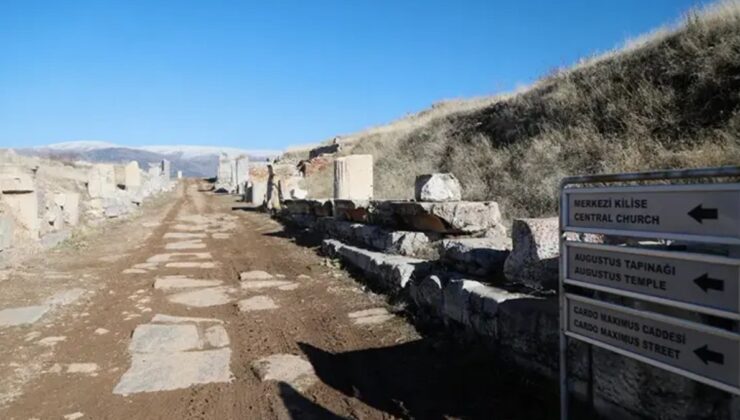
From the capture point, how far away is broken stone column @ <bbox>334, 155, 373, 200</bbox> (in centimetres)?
1176

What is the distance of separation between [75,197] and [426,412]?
1208 centimetres

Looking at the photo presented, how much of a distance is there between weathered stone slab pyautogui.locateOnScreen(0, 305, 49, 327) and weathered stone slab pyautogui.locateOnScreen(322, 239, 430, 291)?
3506 mm

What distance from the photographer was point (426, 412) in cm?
307

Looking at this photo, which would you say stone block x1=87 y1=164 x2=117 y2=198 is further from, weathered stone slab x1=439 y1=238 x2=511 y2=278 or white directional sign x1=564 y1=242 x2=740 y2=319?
white directional sign x1=564 y1=242 x2=740 y2=319

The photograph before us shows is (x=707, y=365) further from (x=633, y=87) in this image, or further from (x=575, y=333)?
(x=633, y=87)

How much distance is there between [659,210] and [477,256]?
2630mm

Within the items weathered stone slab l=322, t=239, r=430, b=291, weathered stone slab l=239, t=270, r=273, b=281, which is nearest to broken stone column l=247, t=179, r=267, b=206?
weathered stone slab l=239, t=270, r=273, b=281

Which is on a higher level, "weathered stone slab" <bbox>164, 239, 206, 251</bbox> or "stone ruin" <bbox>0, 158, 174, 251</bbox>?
"stone ruin" <bbox>0, 158, 174, 251</bbox>

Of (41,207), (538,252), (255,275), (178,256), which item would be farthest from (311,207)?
(538,252)

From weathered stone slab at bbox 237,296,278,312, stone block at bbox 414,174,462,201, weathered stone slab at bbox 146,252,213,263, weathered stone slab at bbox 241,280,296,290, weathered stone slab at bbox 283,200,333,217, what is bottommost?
weathered stone slab at bbox 237,296,278,312

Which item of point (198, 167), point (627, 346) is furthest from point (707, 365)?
point (198, 167)

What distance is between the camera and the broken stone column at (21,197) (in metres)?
8.55

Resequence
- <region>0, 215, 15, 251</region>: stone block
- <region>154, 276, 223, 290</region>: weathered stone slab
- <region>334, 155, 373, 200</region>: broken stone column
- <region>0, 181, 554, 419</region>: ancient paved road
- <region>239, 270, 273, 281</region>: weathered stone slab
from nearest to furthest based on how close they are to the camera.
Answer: <region>0, 181, 554, 419</region>: ancient paved road
<region>154, 276, 223, 290</region>: weathered stone slab
<region>239, 270, 273, 281</region>: weathered stone slab
<region>0, 215, 15, 251</region>: stone block
<region>334, 155, 373, 200</region>: broken stone column

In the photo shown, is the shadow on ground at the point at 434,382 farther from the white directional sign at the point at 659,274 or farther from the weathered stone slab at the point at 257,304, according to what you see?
the weathered stone slab at the point at 257,304
